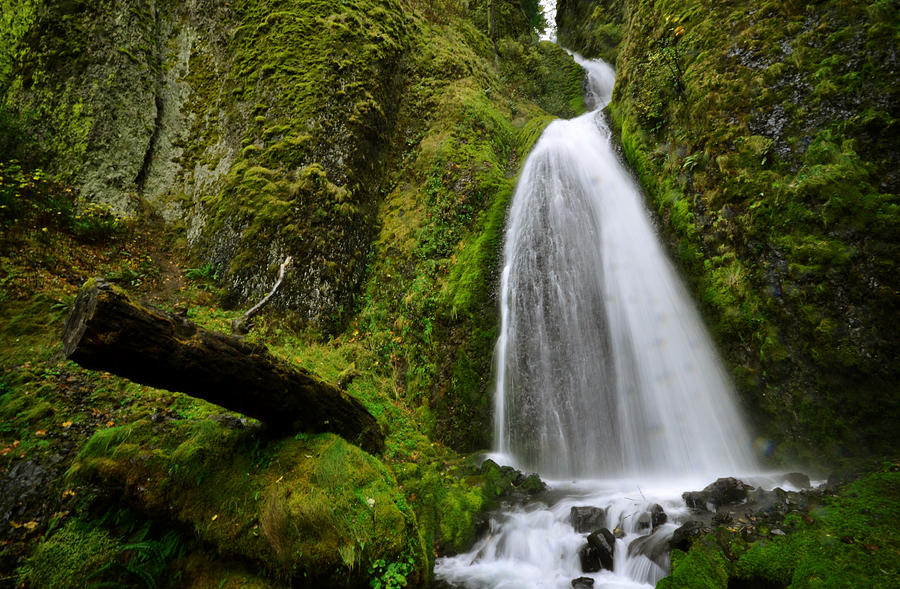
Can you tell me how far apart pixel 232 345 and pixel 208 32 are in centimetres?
1368

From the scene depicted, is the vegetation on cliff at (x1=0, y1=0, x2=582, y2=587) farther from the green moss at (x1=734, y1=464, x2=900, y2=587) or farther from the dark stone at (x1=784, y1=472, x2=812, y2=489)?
the dark stone at (x1=784, y1=472, x2=812, y2=489)

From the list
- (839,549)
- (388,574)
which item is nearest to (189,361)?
(388,574)

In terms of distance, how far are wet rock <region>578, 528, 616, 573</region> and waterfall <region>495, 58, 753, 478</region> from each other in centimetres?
220

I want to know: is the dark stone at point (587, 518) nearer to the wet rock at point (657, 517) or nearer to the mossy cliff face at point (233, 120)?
the wet rock at point (657, 517)

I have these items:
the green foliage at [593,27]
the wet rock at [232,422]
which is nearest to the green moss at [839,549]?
the wet rock at [232,422]

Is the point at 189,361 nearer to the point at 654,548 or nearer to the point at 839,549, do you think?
the point at 654,548

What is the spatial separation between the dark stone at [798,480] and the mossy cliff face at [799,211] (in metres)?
0.52

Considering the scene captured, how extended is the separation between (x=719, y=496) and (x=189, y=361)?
575 centimetres

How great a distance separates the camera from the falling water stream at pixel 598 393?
14.0 ft

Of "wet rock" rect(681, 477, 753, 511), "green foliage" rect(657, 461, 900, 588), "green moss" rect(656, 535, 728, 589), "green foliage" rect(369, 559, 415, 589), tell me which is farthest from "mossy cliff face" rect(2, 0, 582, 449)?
"green foliage" rect(657, 461, 900, 588)

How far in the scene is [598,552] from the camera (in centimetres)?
391

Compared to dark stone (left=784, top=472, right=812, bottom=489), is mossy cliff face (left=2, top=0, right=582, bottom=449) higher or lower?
higher

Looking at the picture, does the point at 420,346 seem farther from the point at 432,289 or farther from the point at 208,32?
the point at 208,32

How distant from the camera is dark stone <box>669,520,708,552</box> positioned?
3535mm
